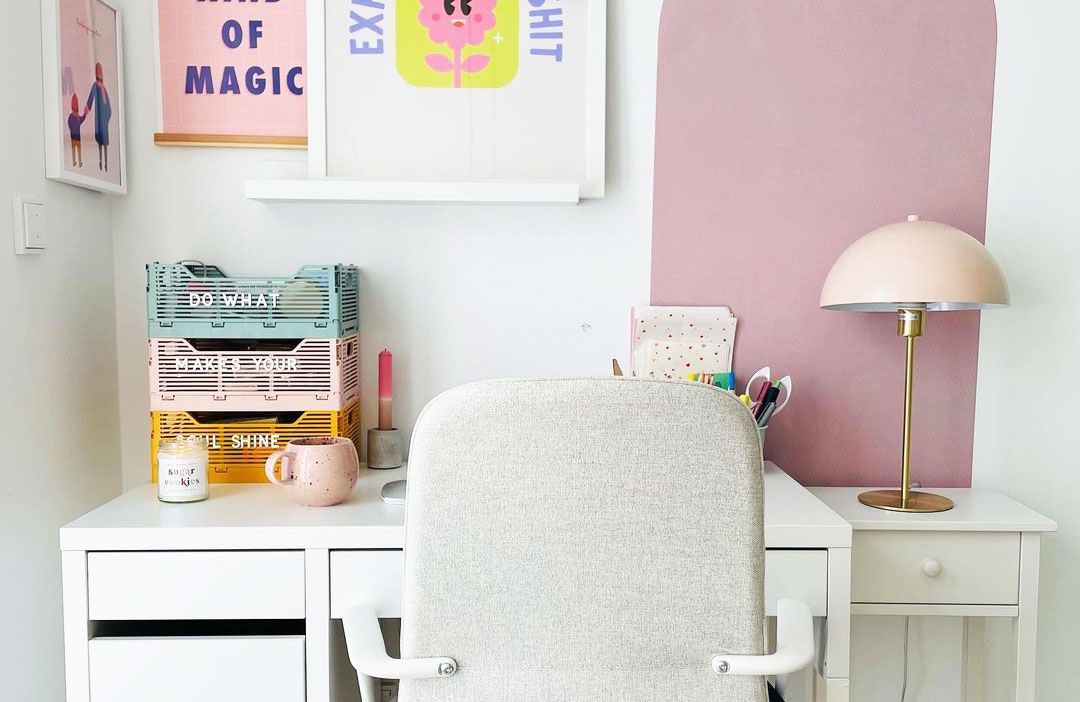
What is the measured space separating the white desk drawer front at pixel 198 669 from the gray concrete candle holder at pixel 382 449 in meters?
0.49

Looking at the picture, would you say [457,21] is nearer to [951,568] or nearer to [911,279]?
[911,279]

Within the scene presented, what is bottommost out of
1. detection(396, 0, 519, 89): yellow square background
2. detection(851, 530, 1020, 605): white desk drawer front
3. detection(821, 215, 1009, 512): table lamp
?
detection(851, 530, 1020, 605): white desk drawer front

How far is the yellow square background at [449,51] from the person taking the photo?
71.6 inches

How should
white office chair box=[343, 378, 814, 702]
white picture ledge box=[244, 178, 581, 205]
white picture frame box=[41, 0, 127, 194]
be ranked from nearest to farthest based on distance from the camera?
white office chair box=[343, 378, 814, 702] → white picture frame box=[41, 0, 127, 194] → white picture ledge box=[244, 178, 581, 205]

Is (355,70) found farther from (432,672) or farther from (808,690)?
(808,690)

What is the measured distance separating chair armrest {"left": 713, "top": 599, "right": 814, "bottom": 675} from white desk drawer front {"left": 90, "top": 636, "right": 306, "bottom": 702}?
0.69 meters

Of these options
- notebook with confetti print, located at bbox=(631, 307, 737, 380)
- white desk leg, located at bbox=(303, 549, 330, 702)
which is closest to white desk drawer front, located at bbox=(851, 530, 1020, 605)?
notebook with confetti print, located at bbox=(631, 307, 737, 380)

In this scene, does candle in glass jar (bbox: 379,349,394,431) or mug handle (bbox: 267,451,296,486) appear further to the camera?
candle in glass jar (bbox: 379,349,394,431)

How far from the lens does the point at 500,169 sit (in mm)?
1838

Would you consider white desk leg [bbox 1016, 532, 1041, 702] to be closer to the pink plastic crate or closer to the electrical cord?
the electrical cord

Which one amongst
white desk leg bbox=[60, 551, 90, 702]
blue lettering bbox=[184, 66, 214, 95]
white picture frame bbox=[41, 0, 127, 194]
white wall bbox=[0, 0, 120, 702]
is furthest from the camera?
blue lettering bbox=[184, 66, 214, 95]

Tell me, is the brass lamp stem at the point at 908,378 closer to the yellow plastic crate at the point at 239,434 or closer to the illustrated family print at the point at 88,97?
the yellow plastic crate at the point at 239,434

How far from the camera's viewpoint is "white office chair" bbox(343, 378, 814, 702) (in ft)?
3.17

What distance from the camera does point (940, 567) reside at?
153cm
